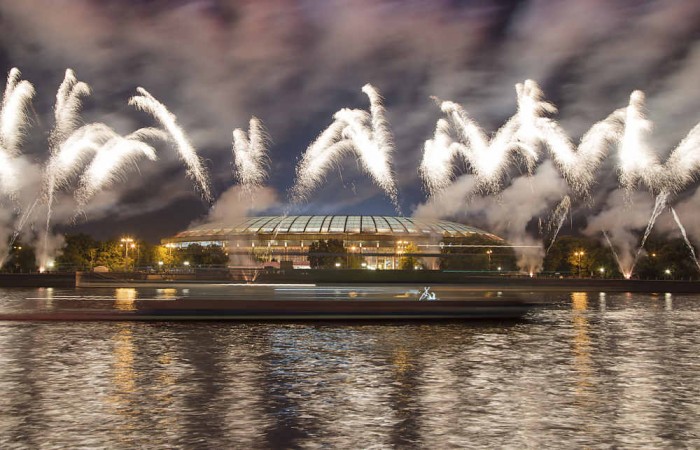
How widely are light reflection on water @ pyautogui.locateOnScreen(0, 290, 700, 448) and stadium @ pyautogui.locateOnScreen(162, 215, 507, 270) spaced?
93.5 metres

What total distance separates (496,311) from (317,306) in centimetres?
712

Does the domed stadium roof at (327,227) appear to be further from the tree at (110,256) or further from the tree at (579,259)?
the tree at (110,256)

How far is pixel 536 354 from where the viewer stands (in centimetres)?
1623

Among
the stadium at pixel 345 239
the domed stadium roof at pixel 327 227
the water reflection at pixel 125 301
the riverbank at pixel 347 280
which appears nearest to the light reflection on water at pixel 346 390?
the water reflection at pixel 125 301

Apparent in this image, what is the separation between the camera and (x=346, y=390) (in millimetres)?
11305

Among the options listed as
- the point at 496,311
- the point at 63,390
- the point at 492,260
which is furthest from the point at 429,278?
the point at 63,390


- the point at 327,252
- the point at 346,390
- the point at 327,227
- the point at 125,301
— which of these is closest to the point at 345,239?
the point at 327,227

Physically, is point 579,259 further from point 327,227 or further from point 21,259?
point 21,259

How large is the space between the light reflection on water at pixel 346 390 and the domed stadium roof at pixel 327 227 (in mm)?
106682

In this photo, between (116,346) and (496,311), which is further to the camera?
(496,311)

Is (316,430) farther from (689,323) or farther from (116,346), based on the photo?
(689,323)

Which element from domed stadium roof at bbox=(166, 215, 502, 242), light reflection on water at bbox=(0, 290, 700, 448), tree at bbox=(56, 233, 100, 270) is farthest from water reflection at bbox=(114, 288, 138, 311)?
domed stadium roof at bbox=(166, 215, 502, 242)

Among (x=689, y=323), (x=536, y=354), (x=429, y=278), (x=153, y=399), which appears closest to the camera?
(x=153, y=399)

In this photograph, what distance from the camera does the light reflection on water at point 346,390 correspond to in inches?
325
